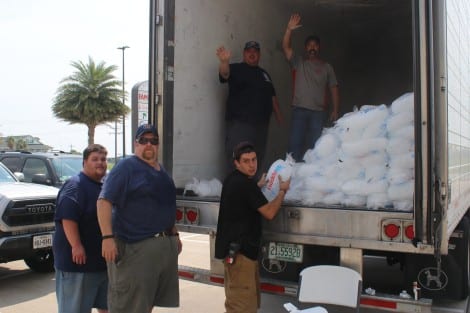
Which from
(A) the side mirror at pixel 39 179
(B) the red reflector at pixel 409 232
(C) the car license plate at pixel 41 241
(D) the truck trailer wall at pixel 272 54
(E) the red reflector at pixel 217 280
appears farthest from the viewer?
(A) the side mirror at pixel 39 179

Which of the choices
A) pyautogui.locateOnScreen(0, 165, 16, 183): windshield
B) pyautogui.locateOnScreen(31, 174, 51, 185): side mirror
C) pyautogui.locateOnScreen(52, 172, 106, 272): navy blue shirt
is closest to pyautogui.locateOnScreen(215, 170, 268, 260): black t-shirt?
pyautogui.locateOnScreen(52, 172, 106, 272): navy blue shirt

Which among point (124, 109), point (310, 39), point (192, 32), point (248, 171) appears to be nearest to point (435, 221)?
point (248, 171)

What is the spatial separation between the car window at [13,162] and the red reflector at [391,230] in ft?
24.6

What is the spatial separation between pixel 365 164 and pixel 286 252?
0.85 meters

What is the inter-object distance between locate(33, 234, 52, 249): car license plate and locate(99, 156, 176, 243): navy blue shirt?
3.22 metres

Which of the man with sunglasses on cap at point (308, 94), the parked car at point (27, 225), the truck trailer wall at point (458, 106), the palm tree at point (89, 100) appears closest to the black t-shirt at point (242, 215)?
the truck trailer wall at point (458, 106)

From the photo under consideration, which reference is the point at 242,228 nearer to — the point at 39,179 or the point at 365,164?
the point at 365,164

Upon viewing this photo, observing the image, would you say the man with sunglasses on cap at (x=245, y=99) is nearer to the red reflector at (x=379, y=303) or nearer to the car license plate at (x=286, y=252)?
the car license plate at (x=286, y=252)

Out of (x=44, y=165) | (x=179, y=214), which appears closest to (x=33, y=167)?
(x=44, y=165)

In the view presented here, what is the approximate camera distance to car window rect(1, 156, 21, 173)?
9227 millimetres

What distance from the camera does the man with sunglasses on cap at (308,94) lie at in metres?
5.61

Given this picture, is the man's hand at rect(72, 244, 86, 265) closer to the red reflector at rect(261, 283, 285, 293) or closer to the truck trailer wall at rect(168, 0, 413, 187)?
the truck trailer wall at rect(168, 0, 413, 187)

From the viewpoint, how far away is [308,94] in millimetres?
5711

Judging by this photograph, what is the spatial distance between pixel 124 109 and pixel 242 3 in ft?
102
